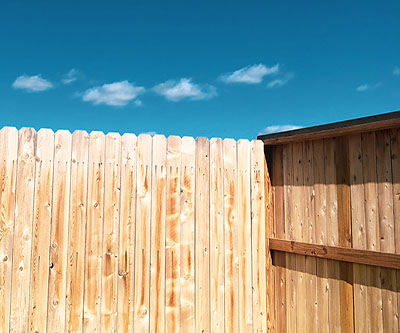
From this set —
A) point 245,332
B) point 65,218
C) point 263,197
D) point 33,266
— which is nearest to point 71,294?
point 33,266

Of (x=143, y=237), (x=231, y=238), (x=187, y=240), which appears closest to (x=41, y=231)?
(x=143, y=237)

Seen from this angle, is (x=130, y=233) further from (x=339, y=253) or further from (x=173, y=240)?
(x=339, y=253)

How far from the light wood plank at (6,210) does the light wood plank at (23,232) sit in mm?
28

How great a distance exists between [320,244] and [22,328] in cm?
247

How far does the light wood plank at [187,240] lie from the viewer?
371 centimetres

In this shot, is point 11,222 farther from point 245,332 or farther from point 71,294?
point 245,332

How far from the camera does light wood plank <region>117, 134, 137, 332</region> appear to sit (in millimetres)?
3479

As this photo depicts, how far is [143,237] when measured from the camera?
11.7 feet

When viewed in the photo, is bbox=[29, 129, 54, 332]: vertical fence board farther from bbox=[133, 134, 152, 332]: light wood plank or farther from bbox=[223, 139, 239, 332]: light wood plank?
bbox=[223, 139, 239, 332]: light wood plank

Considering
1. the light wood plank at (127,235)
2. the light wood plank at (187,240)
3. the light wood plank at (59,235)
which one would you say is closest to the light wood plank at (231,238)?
the light wood plank at (187,240)

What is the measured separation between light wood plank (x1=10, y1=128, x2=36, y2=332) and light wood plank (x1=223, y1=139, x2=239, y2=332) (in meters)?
1.68

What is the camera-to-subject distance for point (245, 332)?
156 inches

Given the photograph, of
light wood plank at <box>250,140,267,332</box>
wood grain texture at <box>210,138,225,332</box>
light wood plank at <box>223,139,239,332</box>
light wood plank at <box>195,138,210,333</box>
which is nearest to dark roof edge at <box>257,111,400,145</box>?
light wood plank at <box>250,140,267,332</box>

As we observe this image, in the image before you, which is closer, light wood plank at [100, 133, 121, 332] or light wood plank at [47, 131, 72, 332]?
light wood plank at [47, 131, 72, 332]
